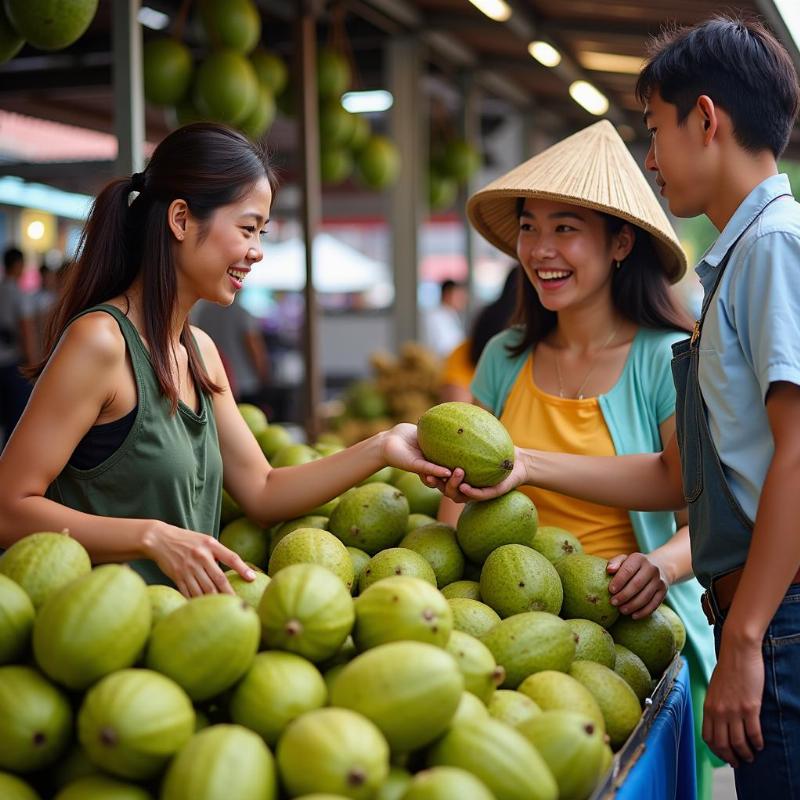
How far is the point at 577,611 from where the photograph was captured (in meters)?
2.13

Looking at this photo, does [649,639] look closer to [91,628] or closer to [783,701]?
A: [783,701]

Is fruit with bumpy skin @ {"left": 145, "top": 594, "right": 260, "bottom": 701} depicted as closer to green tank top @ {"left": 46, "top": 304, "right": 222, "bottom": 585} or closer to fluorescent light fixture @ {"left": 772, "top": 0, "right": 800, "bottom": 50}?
green tank top @ {"left": 46, "top": 304, "right": 222, "bottom": 585}

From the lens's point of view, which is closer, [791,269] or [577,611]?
[791,269]

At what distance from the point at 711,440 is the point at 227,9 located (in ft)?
12.2

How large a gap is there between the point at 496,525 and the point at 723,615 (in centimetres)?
53

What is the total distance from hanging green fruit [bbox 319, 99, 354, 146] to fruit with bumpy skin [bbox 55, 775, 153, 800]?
A: 5323 mm

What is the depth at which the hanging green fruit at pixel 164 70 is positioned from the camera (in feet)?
15.0

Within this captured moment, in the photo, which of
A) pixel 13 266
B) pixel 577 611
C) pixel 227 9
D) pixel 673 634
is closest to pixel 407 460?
pixel 577 611

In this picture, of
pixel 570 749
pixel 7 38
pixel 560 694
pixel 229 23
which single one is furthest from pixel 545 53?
pixel 570 749

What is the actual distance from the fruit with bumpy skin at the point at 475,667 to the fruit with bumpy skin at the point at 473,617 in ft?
0.67

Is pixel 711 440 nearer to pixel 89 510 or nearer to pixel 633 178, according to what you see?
pixel 633 178

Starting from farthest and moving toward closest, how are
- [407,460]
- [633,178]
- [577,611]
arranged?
[633,178] < [407,460] < [577,611]

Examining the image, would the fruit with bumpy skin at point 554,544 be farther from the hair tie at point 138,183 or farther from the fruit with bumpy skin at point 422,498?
the hair tie at point 138,183

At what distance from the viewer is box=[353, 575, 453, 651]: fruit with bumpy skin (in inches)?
60.0
